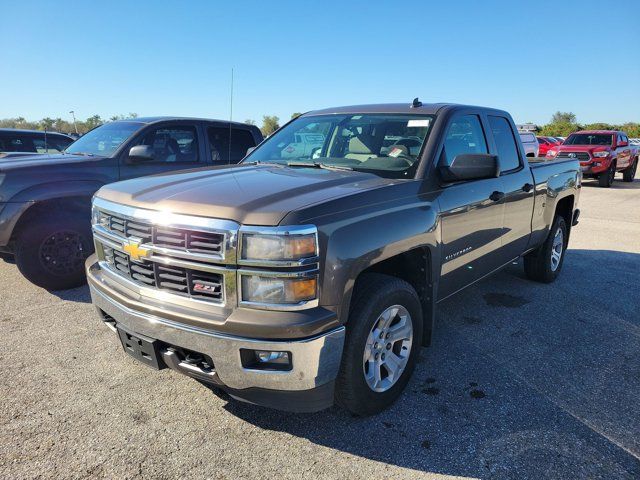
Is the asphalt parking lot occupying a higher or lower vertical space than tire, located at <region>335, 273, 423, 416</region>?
lower

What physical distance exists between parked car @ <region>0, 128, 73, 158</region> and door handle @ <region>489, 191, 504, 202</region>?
8.08 metres

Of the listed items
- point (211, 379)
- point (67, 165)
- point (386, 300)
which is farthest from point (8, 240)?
point (386, 300)

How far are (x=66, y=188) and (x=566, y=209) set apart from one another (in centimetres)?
583

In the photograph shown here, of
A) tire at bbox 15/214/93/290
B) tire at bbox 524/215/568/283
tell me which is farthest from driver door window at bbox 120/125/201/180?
tire at bbox 524/215/568/283

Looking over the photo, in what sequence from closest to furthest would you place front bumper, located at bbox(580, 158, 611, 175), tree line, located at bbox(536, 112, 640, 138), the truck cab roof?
the truck cab roof → front bumper, located at bbox(580, 158, 611, 175) → tree line, located at bbox(536, 112, 640, 138)

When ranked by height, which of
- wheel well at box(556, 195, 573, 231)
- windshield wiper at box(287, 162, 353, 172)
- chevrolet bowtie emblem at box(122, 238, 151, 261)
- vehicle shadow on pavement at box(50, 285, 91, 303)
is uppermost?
windshield wiper at box(287, 162, 353, 172)

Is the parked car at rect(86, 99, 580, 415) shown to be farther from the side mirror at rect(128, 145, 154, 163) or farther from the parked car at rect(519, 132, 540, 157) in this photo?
the parked car at rect(519, 132, 540, 157)

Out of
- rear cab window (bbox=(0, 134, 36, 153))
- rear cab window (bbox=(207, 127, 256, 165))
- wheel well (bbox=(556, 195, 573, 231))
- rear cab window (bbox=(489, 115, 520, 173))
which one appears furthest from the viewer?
rear cab window (bbox=(0, 134, 36, 153))

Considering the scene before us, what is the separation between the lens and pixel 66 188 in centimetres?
487

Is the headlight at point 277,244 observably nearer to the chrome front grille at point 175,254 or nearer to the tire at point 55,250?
the chrome front grille at point 175,254

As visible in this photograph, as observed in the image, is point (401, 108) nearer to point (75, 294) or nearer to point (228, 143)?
point (228, 143)

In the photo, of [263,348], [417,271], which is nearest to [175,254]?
[263,348]

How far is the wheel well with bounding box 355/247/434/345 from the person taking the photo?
9.84 ft

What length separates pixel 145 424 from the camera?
2678 millimetres
